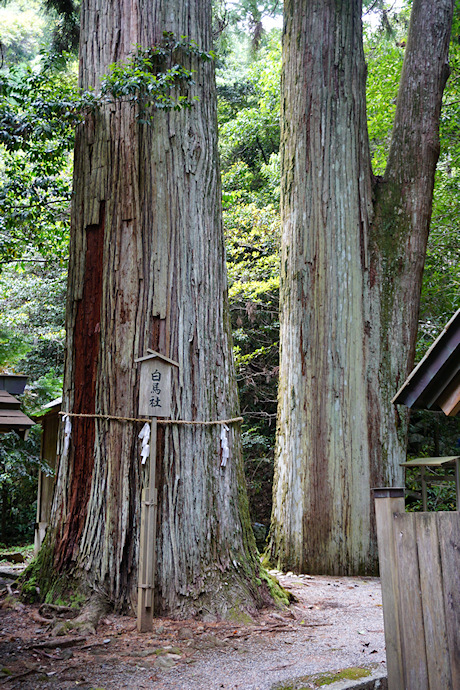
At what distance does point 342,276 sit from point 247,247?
601 centimetres

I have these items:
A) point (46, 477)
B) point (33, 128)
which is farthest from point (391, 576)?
point (46, 477)

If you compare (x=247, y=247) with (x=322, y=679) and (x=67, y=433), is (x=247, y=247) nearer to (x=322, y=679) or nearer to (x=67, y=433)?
(x=67, y=433)

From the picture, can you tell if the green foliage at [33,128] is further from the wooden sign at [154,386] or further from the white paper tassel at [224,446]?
the white paper tassel at [224,446]

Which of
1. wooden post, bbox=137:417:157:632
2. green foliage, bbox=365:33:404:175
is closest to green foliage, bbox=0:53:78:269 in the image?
wooden post, bbox=137:417:157:632

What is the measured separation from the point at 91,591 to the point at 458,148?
967 centimetres

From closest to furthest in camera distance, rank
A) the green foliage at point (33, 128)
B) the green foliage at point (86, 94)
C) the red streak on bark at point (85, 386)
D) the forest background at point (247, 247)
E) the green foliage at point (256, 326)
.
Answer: the red streak on bark at point (85, 386)
the green foliage at point (86, 94)
the green foliage at point (33, 128)
the forest background at point (247, 247)
the green foliage at point (256, 326)

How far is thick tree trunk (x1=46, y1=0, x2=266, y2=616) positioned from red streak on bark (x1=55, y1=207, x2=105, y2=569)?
0.04 ft

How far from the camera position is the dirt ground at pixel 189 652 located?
11.6ft

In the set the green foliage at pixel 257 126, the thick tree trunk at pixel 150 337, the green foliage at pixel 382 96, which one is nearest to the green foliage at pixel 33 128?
the thick tree trunk at pixel 150 337

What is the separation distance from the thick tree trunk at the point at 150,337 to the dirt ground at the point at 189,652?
0.33m

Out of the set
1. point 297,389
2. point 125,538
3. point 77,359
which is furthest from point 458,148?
point 125,538

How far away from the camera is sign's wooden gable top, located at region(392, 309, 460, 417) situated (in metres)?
3.32

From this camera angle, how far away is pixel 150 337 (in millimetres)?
5133

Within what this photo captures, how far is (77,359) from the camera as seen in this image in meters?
5.48
